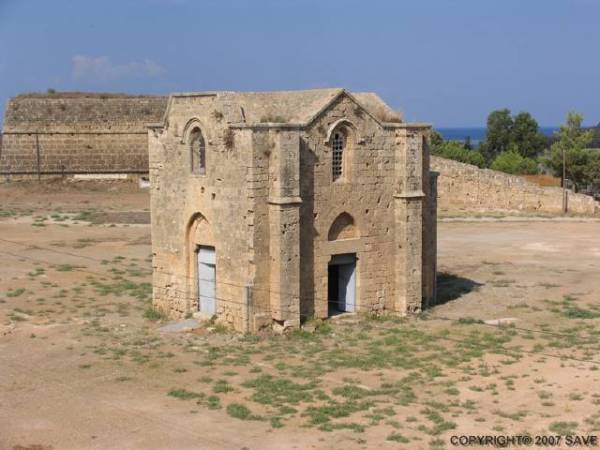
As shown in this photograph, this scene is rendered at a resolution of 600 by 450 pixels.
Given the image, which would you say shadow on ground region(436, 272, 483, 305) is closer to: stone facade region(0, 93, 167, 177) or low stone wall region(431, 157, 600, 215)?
low stone wall region(431, 157, 600, 215)

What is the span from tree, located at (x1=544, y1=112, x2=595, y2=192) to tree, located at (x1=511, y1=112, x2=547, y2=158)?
76.9 ft

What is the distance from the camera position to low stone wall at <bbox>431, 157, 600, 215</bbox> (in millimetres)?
44156

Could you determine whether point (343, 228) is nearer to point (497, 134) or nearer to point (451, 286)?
point (451, 286)

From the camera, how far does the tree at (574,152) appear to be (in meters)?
49.2

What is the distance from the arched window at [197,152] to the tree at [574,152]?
3372 cm

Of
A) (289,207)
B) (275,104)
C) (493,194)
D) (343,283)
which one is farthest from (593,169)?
(289,207)

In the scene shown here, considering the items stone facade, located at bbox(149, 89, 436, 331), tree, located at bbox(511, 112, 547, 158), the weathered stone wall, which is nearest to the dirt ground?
stone facade, located at bbox(149, 89, 436, 331)

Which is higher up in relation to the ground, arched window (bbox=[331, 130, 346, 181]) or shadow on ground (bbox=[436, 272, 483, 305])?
arched window (bbox=[331, 130, 346, 181])

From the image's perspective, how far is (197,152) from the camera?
806 inches

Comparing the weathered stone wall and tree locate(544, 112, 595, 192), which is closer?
the weathered stone wall

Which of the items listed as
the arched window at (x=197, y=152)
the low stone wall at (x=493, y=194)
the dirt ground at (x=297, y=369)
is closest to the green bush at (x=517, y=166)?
the low stone wall at (x=493, y=194)

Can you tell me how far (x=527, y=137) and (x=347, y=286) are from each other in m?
57.7

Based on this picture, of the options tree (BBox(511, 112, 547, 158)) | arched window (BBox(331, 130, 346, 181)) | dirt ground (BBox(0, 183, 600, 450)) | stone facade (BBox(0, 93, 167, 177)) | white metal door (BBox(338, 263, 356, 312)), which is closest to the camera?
dirt ground (BBox(0, 183, 600, 450))

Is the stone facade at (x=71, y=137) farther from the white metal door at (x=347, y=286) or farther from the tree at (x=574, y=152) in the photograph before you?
the white metal door at (x=347, y=286)
